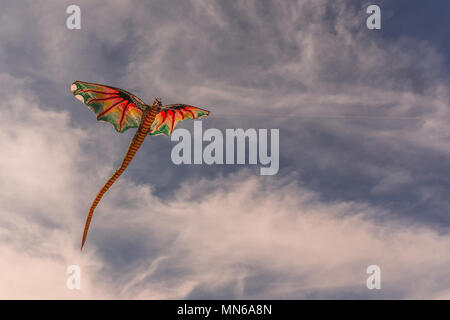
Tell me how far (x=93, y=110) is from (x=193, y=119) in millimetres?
4598

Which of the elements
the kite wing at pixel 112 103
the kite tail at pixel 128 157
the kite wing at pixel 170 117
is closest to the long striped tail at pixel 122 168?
the kite tail at pixel 128 157

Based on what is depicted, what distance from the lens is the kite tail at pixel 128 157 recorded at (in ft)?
45.7

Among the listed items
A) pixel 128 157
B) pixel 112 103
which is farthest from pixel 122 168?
pixel 112 103

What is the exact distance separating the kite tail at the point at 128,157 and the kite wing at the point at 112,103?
2.95 feet

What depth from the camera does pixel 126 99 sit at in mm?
14742

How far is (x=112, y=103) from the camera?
14.8 metres

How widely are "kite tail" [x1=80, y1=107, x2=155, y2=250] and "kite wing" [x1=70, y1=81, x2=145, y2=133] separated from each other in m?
0.90

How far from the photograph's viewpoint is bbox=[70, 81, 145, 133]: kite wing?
44.9 feet

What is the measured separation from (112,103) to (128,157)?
263 centimetres

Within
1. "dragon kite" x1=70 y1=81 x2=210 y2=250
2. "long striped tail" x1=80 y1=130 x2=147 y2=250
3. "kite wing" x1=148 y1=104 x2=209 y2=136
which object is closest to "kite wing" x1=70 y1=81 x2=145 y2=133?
"dragon kite" x1=70 y1=81 x2=210 y2=250

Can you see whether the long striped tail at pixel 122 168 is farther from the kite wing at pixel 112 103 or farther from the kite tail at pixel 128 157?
the kite wing at pixel 112 103

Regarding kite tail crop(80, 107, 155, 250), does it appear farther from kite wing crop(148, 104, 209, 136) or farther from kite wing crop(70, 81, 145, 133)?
kite wing crop(148, 104, 209, 136)
